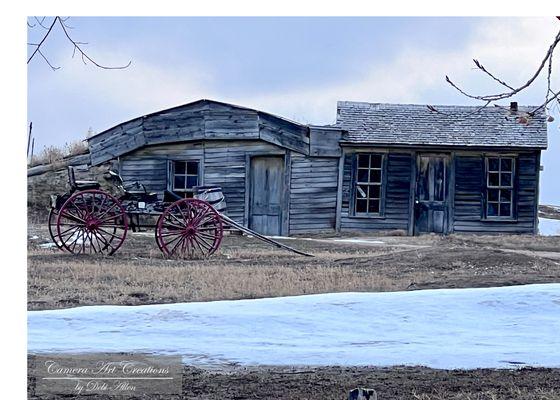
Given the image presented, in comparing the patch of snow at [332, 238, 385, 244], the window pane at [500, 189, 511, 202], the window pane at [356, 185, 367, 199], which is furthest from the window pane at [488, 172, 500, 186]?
the patch of snow at [332, 238, 385, 244]

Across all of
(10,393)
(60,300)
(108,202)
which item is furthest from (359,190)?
(10,393)

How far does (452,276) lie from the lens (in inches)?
242

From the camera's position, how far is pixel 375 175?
9.75 m

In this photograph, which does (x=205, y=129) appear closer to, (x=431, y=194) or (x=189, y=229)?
(x=189, y=229)

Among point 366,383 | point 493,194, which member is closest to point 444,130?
point 493,194

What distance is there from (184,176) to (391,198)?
186 cm

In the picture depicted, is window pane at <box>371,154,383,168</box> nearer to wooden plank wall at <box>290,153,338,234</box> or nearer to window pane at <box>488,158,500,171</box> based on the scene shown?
wooden plank wall at <box>290,153,338,234</box>

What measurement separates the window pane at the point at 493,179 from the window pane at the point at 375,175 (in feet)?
3.46

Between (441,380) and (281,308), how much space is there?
108 centimetres

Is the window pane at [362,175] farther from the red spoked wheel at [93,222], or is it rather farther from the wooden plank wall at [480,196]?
the red spoked wheel at [93,222]

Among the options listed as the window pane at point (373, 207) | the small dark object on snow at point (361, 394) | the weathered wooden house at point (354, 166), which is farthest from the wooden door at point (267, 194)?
the small dark object on snow at point (361, 394)

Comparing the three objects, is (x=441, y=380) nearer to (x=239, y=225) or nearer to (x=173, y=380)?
(x=173, y=380)

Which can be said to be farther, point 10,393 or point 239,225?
point 239,225

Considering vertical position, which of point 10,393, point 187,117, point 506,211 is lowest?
point 10,393
